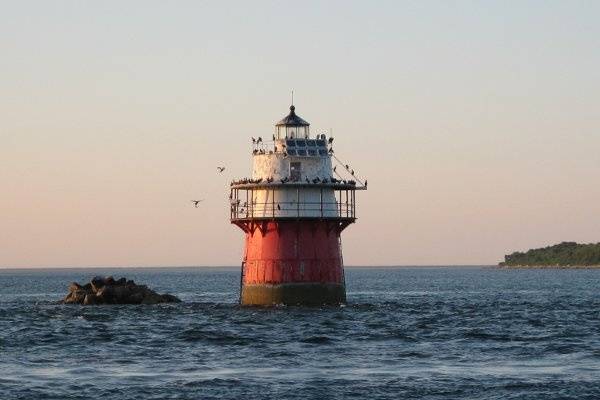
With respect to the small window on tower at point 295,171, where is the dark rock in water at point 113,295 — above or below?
below

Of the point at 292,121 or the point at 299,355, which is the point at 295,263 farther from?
the point at 299,355

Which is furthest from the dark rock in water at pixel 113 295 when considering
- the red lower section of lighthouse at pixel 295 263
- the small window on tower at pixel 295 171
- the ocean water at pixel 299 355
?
the small window on tower at pixel 295 171

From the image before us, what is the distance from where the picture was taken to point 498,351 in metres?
42.7

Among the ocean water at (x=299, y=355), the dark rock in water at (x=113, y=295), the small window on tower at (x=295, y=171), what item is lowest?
the ocean water at (x=299, y=355)

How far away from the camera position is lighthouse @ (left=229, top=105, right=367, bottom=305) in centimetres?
5884

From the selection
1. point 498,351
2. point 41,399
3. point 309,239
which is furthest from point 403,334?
point 41,399

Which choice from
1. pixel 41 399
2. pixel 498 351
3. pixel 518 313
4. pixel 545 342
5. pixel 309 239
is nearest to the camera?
pixel 41 399

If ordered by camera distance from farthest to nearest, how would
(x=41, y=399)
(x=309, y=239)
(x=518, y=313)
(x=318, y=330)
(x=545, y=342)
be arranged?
1. (x=518, y=313)
2. (x=309, y=239)
3. (x=318, y=330)
4. (x=545, y=342)
5. (x=41, y=399)

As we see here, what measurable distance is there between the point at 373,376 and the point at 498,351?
787cm

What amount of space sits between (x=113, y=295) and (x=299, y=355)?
33.7m

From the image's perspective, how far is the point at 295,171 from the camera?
59.7 m

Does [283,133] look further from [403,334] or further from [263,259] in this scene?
[403,334]

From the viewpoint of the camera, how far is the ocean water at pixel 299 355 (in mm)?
33938

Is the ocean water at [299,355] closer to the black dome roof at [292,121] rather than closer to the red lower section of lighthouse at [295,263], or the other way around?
the red lower section of lighthouse at [295,263]
